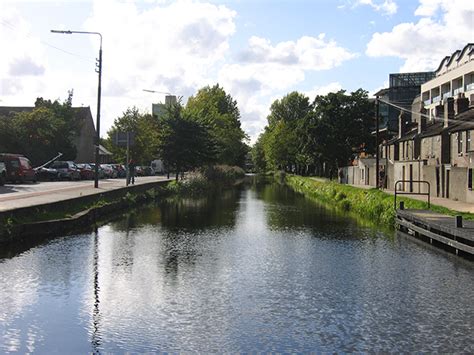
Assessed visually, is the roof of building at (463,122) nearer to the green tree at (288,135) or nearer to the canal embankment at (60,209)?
the canal embankment at (60,209)

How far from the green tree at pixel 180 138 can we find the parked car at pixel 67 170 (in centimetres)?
798

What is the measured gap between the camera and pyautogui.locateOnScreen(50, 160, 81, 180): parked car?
153 feet

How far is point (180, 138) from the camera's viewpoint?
168 ft

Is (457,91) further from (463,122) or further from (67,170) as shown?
(67,170)

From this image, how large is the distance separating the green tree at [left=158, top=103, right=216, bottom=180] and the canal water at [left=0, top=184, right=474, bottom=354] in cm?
3081

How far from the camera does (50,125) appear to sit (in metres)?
56.2

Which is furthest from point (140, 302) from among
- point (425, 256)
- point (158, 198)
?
point (158, 198)

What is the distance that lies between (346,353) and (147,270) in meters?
6.98

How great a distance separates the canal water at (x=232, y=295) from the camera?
28.8 ft

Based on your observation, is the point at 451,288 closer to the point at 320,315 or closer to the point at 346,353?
the point at 320,315

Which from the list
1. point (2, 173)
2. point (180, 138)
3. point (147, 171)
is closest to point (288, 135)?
point (147, 171)

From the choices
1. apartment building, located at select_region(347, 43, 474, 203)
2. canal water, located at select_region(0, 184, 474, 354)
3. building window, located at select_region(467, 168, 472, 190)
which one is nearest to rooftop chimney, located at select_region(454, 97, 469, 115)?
apartment building, located at select_region(347, 43, 474, 203)

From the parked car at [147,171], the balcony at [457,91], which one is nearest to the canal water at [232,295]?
the balcony at [457,91]

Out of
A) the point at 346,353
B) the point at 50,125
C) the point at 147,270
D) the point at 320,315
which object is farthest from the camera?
the point at 50,125
